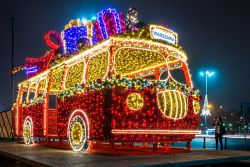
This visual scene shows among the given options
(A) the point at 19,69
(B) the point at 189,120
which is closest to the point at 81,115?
(B) the point at 189,120

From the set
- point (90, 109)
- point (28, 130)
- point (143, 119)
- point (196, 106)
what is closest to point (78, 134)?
point (90, 109)

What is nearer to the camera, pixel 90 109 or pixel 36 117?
pixel 90 109

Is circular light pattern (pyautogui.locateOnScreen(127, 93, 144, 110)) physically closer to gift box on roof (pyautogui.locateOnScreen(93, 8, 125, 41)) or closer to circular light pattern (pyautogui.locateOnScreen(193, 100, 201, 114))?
gift box on roof (pyautogui.locateOnScreen(93, 8, 125, 41))

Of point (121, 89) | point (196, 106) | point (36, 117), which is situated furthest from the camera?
point (36, 117)

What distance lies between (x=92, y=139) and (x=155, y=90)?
2.22 metres

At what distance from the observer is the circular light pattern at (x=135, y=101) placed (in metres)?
10.3

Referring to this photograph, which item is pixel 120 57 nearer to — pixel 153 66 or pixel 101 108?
pixel 153 66

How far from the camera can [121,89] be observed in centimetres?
1023

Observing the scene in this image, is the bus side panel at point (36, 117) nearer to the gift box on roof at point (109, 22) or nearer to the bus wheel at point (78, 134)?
the bus wheel at point (78, 134)

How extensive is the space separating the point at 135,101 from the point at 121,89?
0.53 m

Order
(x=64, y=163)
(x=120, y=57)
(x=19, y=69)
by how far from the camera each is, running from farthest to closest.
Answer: (x=19, y=69), (x=120, y=57), (x=64, y=163)

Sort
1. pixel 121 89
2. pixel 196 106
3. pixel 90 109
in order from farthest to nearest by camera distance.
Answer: pixel 196 106
pixel 90 109
pixel 121 89

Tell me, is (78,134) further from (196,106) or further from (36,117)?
(36,117)

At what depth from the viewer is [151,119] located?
1059 cm
